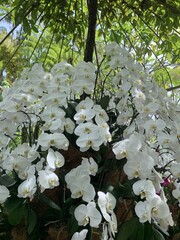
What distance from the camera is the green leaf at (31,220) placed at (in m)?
0.70

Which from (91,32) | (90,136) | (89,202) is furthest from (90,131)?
(91,32)

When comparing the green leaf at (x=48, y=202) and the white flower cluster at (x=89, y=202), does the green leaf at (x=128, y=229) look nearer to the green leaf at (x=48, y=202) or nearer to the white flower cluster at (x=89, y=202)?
the white flower cluster at (x=89, y=202)

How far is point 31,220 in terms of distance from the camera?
0.71 meters

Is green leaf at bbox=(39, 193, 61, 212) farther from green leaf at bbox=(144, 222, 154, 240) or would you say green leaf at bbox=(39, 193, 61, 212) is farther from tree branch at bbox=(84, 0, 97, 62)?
tree branch at bbox=(84, 0, 97, 62)

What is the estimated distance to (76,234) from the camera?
642 mm

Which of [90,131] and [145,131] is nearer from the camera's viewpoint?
[90,131]

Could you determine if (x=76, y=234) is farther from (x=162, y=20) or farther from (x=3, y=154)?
(x=162, y=20)

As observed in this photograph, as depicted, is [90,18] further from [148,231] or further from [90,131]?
[148,231]

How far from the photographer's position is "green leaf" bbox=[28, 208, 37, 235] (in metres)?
0.70

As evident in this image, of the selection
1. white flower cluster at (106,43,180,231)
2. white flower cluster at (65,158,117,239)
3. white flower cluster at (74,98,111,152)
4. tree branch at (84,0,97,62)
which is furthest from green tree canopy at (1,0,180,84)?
white flower cluster at (65,158,117,239)

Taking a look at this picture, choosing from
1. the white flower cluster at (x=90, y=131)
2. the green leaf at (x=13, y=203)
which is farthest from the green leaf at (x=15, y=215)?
the white flower cluster at (x=90, y=131)

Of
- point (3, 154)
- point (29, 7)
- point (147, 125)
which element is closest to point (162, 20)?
point (29, 7)

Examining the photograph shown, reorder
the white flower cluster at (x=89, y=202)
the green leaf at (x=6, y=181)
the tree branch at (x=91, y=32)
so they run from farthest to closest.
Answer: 1. the tree branch at (x=91, y=32)
2. the green leaf at (x=6, y=181)
3. the white flower cluster at (x=89, y=202)

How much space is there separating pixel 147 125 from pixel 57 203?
0.77 ft
